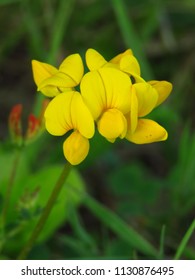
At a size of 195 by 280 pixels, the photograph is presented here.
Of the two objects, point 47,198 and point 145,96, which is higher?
point 145,96

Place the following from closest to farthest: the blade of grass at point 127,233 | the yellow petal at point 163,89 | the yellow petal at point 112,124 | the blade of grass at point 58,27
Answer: the yellow petal at point 112,124 → the yellow petal at point 163,89 → the blade of grass at point 127,233 → the blade of grass at point 58,27

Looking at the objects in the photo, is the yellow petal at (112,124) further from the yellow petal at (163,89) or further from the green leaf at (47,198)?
the green leaf at (47,198)

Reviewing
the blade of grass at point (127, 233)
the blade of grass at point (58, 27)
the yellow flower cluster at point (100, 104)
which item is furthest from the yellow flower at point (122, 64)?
the blade of grass at point (58, 27)

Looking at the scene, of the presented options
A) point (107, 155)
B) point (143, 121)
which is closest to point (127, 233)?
point (143, 121)

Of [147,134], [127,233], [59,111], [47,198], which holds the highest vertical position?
[59,111]

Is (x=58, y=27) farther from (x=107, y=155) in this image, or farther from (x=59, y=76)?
(x=59, y=76)

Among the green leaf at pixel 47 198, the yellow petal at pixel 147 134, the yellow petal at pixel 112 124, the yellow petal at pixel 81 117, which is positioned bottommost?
the green leaf at pixel 47 198
